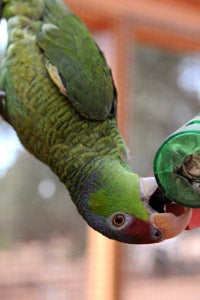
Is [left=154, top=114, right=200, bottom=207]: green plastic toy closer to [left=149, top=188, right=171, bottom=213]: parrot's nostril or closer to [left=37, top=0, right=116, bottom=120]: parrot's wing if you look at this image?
[left=149, top=188, right=171, bottom=213]: parrot's nostril

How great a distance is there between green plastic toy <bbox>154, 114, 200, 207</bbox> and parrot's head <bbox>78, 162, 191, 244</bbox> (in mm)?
110

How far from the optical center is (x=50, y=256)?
70.6 inches

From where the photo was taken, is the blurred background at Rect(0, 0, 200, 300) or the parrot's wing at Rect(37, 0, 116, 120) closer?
the parrot's wing at Rect(37, 0, 116, 120)

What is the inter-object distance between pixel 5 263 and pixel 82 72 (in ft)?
3.31

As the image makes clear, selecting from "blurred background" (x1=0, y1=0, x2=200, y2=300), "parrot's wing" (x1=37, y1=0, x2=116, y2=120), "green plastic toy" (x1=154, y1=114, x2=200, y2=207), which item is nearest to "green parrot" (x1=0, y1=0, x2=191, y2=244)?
"parrot's wing" (x1=37, y1=0, x2=116, y2=120)

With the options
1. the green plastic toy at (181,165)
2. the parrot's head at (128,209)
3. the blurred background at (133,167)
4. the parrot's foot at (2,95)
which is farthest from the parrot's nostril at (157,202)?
the blurred background at (133,167)

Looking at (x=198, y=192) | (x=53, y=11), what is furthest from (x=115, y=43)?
(x=198, y=192)

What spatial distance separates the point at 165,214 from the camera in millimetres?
730

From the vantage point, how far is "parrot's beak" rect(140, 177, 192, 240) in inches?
27.9

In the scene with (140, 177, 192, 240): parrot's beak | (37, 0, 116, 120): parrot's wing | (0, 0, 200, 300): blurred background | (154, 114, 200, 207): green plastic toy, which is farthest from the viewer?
(0, 0, 200, 300): blurred background

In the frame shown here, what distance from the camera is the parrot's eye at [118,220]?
0.77 meters

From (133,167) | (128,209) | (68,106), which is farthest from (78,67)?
(133,167)

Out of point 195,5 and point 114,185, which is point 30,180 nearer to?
point 195,5

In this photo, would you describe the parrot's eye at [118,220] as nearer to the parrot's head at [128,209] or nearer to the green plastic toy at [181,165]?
the parrot's head at [128,209]
